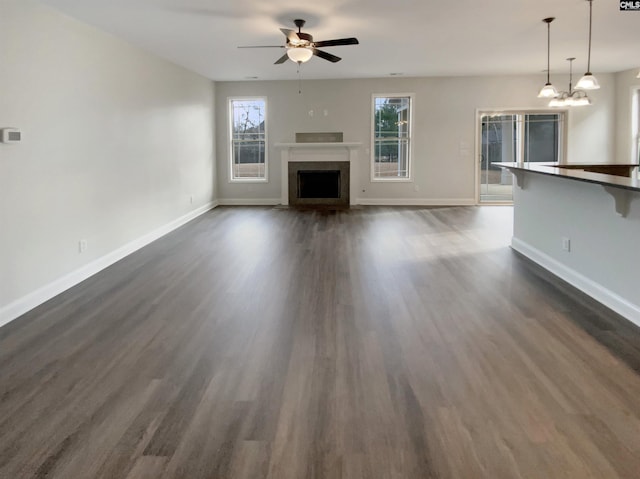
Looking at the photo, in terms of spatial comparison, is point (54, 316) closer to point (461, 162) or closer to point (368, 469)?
point (368, 469)

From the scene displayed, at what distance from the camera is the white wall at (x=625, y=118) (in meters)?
9.63

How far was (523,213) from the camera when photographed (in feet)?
19.6

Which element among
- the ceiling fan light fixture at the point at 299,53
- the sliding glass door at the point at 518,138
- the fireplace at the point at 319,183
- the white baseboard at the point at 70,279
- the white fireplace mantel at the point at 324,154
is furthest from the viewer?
the fireplace at the point at 319,183

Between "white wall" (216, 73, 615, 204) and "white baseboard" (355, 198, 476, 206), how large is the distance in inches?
0.8

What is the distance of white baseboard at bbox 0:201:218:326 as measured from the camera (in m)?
3.93

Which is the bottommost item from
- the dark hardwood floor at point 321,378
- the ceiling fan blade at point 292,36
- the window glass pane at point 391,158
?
the dark hardwood floor at point 321,378

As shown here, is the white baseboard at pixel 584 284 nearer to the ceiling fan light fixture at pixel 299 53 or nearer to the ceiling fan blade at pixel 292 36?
the ceiling fan light fixture at pixel 299 53

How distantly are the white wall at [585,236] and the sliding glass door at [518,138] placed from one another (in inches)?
190

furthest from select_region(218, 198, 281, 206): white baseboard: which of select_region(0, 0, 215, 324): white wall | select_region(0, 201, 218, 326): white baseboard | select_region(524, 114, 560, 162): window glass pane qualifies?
select_region(524, 114, 560, 162): window glass pane

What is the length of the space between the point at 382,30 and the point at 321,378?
4.70m

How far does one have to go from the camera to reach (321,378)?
2.82 m

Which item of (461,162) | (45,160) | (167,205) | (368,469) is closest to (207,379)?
(368,469)

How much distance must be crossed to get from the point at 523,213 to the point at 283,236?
3117 mm

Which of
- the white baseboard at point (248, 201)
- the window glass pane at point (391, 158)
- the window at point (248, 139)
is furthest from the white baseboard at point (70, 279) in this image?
the window glass pane at point (391, 158)
